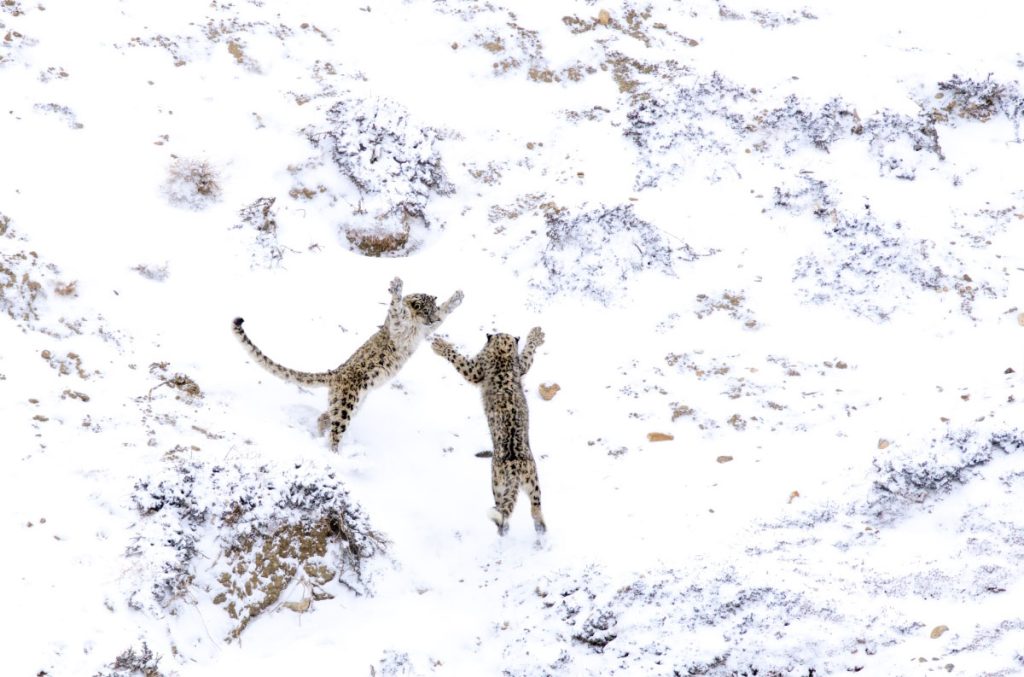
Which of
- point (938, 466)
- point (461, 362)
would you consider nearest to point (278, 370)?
point (461, 362)

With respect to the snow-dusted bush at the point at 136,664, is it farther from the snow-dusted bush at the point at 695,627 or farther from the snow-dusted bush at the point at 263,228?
the snow-dusted bush at the point at 263,228

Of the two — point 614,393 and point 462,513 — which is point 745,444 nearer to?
point 614,393

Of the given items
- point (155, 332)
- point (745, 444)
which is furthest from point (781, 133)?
point (155, 332)

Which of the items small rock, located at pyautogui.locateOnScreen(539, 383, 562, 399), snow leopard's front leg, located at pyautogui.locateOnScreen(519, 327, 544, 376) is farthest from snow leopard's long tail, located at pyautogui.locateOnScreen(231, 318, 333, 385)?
small rock, located at pyautogui.locateOnScreen(539, 383, 562, 399)

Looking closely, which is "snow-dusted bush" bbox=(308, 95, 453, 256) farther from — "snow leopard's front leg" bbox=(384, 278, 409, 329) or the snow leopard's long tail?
the snow leopard's long tail

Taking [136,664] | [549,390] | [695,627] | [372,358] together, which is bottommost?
[549,390]

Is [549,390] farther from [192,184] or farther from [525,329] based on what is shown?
[192,184]
